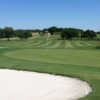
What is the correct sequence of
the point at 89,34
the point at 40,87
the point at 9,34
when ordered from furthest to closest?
the point at 9,34 < the point at 89,34 < the point at 40,87

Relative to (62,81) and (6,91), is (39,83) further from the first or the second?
(6,91)

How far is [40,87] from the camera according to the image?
18.5 ft

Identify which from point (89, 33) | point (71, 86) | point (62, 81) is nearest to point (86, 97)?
point (71, 86)

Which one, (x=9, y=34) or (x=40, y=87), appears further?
(x=9, y=34)

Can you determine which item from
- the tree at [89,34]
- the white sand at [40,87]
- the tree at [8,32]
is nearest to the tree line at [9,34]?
the tree at [8,32]

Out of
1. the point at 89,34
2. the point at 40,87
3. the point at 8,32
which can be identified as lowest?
the point at 40,87

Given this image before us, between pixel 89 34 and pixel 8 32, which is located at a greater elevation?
pixel 8 32

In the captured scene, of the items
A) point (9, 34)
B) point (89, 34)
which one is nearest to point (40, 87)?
point (89, 34)

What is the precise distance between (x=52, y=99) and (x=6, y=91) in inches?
62.1

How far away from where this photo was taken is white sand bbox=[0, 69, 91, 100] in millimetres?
4816

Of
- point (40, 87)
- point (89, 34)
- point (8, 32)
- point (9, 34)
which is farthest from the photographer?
point (9, 34)

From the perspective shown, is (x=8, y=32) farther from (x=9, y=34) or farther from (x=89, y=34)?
(x=89, y=34)

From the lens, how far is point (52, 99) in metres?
4.60

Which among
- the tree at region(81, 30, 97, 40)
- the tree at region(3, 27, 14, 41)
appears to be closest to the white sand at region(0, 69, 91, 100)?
the tree at region(81, 30, 97, 40)
